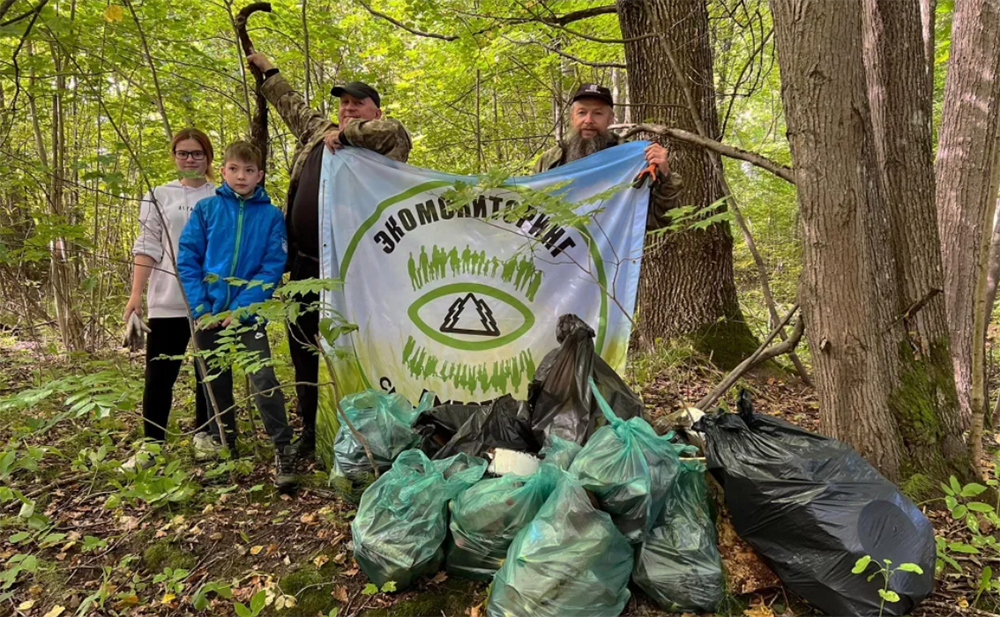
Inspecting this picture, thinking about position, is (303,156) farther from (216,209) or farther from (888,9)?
(888,9)

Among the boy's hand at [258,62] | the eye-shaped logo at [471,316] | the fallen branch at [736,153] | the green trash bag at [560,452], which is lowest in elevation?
the green trash bag at [560,452]

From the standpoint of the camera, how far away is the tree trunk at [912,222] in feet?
8.13

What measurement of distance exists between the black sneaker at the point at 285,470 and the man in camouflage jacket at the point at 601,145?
2.26 meters

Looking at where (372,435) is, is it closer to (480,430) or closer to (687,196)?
(480,430)

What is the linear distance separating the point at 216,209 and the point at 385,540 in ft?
6.39

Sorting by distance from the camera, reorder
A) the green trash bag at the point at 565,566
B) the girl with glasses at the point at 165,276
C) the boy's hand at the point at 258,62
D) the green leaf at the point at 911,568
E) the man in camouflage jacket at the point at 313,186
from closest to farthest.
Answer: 1. the green leaf at the point at 911,568
2. the green trash bag at the point at 565,566
3. the girl with glasses at the point at 165,276
4. the man in camouflage jacket at the point at 313,186
5. the boy's hand at the point at 258,62

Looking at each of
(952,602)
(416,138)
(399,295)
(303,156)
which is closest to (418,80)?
(416,138)

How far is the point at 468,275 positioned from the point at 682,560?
1893 mm

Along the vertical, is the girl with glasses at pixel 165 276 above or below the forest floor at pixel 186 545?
above

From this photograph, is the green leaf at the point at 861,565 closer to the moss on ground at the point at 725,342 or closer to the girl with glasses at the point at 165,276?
the moss on ground at the point at 725,342

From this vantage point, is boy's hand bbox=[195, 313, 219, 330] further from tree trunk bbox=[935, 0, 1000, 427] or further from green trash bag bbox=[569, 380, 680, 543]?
tree trunk bbox=[935, 0, 1000, 427]

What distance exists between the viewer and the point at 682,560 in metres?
2.04

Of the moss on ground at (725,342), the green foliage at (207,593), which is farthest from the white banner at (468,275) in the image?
the moss on ground at (725,342)

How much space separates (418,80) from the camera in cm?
755
